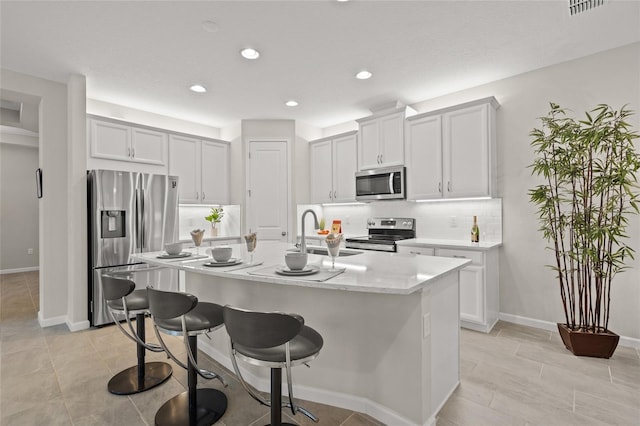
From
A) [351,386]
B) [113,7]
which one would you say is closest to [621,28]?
[351,386]

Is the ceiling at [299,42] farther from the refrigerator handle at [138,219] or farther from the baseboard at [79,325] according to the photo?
the baseboard at [79,325]

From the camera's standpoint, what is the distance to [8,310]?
161 inches

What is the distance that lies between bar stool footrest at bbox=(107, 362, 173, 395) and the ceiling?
280 centimetres

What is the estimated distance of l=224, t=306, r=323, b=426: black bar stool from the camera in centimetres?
126

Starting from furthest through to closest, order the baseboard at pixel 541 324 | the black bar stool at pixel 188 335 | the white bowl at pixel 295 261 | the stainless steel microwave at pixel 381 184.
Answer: the stainless steel microwave at pixel 381 184 → the baseboard at pixel 541 324 → the white bowl at pixel 295 261 → the black bar stool at pixel 188 335

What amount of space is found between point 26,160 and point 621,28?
980 centimetres

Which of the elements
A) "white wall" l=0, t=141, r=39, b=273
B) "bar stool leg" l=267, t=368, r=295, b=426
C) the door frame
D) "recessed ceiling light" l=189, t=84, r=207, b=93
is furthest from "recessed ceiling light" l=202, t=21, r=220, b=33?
"white wall" l=0, t=141, r=39, b=273

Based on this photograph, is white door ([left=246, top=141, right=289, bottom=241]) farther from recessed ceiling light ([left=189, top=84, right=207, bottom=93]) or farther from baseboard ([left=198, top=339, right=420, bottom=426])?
baseboard ([left=198, top=339, right=420, bottom=426])

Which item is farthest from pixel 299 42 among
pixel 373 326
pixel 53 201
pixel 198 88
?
pixel 53 201

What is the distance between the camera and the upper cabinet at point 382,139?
418 centimetres

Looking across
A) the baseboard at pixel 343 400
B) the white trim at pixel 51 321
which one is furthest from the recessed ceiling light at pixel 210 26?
the white trim at pixel 51 321

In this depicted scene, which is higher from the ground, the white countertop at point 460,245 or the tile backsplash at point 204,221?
the tile backsplash at point 204,221

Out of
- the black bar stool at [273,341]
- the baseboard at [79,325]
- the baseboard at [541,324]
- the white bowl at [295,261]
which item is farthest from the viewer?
the baseboard at [79,325]

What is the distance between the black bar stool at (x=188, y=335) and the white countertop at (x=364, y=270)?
256mm
